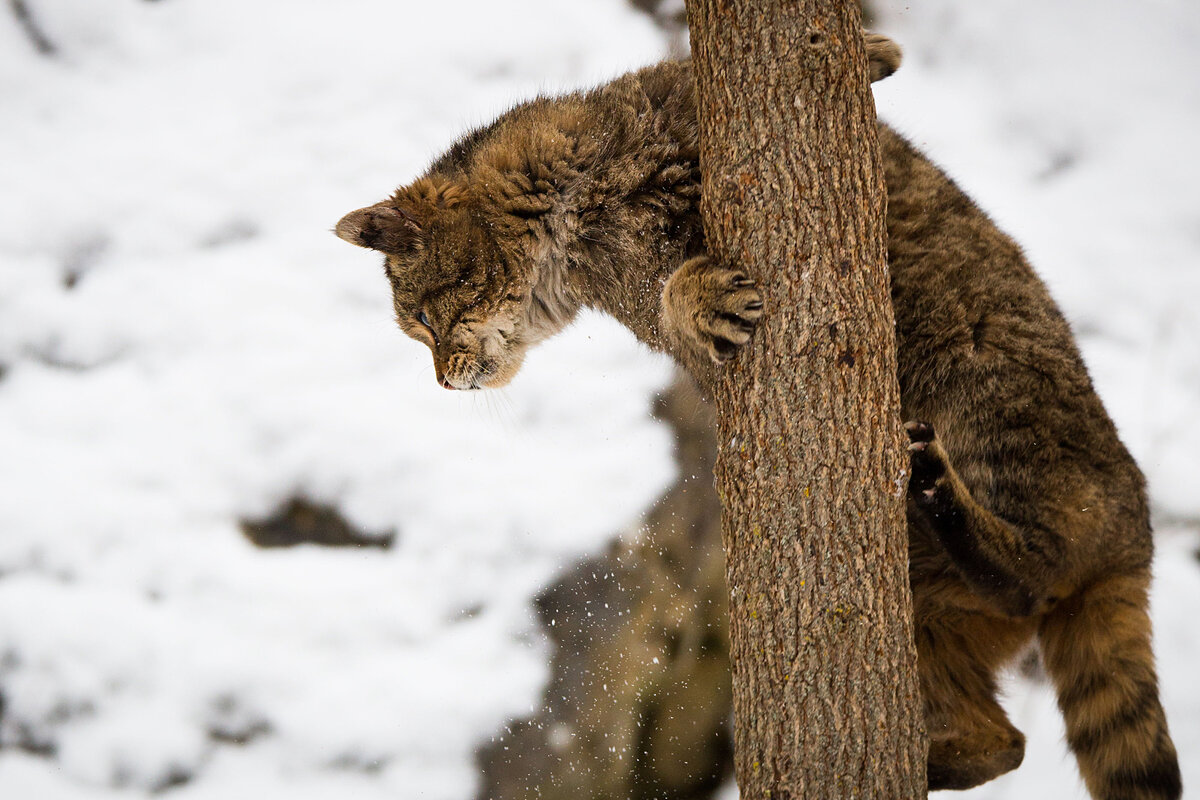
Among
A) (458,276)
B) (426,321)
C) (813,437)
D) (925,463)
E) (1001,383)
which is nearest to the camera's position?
(813,437)

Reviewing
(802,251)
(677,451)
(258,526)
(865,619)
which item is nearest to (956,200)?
(802,251)

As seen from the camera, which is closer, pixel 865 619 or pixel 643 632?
pixel 865 619

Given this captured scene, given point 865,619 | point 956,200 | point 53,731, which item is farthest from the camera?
point 53,731

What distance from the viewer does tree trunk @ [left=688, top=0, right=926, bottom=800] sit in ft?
→ 5.31

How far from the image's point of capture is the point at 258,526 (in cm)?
370

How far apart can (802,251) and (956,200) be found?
0.97 meters

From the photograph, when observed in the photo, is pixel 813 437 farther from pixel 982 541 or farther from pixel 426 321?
pixel 426 321

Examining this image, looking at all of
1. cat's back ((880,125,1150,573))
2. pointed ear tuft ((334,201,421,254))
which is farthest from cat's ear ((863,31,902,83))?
pointed ear tuft ((334,201,421,254))

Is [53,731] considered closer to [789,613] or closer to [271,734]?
[271,734]

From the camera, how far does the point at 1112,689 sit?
74.7 inches

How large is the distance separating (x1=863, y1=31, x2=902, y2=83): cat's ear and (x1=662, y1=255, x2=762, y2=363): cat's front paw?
3.66 feet

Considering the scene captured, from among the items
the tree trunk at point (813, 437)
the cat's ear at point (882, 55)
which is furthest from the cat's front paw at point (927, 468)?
the cat's ear at point (882, 55)

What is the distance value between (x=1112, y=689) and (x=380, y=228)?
88.1 inches

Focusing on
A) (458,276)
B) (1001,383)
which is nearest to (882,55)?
(1001,383)
